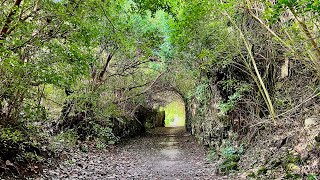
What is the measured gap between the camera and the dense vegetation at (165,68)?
451 centimetres

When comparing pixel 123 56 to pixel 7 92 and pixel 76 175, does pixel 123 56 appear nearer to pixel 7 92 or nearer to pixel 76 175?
pixel 76 175

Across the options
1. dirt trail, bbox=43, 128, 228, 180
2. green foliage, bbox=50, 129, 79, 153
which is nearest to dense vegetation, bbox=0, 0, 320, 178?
green foliage, bbox=50, 129, 79, 153

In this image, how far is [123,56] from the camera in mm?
11789

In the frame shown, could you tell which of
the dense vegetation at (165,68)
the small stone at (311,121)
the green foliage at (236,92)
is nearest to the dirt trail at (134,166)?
the dense vegetation at (165,68)

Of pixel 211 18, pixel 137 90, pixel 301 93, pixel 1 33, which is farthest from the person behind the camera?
pixel 137 90

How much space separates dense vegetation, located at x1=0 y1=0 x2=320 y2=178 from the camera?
451 cm

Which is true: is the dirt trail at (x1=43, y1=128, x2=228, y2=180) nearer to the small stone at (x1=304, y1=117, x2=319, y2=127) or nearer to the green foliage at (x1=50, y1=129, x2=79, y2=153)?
the green foliage at (x1=50, y1=129, x2=79, y2=153)

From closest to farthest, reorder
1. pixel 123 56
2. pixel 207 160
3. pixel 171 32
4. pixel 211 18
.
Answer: pixel 211 18
pixel 207 160
pixel 171 32
pixel 123 56

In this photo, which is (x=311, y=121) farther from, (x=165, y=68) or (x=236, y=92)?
(x=165, y=68)

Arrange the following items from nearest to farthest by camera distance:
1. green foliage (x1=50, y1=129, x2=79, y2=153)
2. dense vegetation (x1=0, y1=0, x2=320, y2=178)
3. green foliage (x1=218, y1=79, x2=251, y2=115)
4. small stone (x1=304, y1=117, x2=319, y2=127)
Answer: dense vegetation (x1=0, y1=0, x2=320, y2=178)
small stone (x1=304, y1=117, x2=319, y2=127)
green foliage (x1=218, y1=79, x2=251, y2=115)
green foliage (x1=50, y1=129, x2=79, y2=153)

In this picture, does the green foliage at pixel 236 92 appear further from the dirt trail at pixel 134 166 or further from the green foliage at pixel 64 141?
the green foliage at pixel 64 141

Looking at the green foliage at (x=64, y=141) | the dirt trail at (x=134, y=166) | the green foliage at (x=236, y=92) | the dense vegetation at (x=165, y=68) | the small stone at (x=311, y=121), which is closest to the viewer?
the dense vegetation at (x=165, y=68)

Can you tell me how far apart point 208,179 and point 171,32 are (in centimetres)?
552

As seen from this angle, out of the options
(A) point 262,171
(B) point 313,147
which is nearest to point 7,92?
(A) point 262,171
